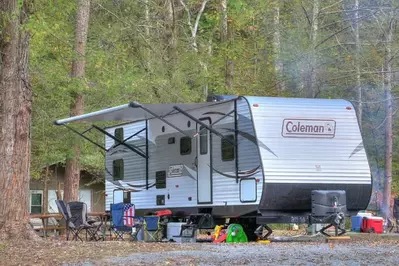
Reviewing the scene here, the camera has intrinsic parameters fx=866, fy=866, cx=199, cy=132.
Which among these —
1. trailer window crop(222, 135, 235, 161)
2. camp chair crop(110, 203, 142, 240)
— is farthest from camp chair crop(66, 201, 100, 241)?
trailer window crop(222, 135, 235, 161)

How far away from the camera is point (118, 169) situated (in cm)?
2003

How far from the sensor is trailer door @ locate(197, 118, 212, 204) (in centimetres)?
1639

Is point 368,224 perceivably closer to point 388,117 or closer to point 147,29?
point 388,117

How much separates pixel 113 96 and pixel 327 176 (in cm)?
748

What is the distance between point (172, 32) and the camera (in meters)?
26.1

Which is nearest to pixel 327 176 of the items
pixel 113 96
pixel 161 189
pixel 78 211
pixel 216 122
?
pixel 216 122

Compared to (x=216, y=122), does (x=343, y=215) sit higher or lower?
lower

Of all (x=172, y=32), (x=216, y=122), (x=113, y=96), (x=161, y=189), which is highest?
(x=172, y=32)

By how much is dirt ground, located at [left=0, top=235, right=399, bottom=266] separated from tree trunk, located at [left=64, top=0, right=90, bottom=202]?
28.8 feet

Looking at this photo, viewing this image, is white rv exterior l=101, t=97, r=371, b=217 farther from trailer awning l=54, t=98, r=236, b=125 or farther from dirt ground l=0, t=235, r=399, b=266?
dirt ground l=0, t=235, r=399, b=266

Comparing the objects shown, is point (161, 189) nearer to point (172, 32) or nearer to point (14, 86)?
point (14, 86)

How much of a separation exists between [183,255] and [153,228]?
22.3 ft

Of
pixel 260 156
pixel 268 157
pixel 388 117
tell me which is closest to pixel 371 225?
pixel 268 157

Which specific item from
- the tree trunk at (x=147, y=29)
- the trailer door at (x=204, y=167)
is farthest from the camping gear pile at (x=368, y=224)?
the tree trunk at (x=147, y=29)
